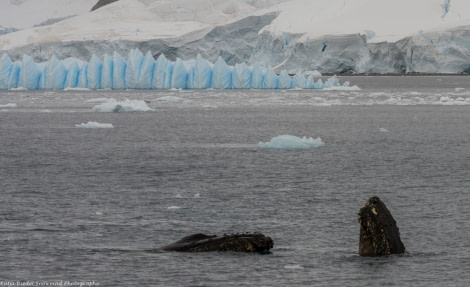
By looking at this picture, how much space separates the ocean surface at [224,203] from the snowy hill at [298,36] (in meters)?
56.7

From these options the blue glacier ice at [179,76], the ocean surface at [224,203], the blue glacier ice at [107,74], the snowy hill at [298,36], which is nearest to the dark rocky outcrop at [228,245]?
the ocean surface at [224,203]

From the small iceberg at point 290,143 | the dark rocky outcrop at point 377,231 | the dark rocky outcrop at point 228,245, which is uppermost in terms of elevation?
the dark rocky outcrop at point 377,231

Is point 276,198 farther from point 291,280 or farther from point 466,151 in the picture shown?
point 466,151

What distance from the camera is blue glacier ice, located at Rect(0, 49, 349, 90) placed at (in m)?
77.1

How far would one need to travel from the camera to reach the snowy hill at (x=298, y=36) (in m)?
101

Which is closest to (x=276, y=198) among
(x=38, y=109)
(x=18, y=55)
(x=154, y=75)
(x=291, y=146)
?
(x=291, y=146)

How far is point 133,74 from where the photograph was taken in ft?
255

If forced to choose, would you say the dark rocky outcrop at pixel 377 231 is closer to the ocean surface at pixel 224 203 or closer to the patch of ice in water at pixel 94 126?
the ocean surface at pixel 224 203

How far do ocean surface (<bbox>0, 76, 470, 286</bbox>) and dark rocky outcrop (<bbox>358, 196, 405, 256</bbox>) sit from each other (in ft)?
0.73

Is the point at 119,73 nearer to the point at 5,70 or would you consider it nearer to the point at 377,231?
the point at 5,70

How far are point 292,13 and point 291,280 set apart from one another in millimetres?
111407

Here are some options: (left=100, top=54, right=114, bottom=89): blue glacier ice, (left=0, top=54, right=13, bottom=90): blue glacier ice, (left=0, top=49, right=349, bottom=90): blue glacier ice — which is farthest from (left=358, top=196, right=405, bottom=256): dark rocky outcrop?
(left=0, top=54, right=13, bottom=90): blue glacier ice

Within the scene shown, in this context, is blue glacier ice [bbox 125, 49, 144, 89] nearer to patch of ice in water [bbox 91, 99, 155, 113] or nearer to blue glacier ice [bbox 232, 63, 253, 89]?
blue glacier ice [bbox 232, 63, 253, 89]

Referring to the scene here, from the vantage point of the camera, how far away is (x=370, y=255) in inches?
587
